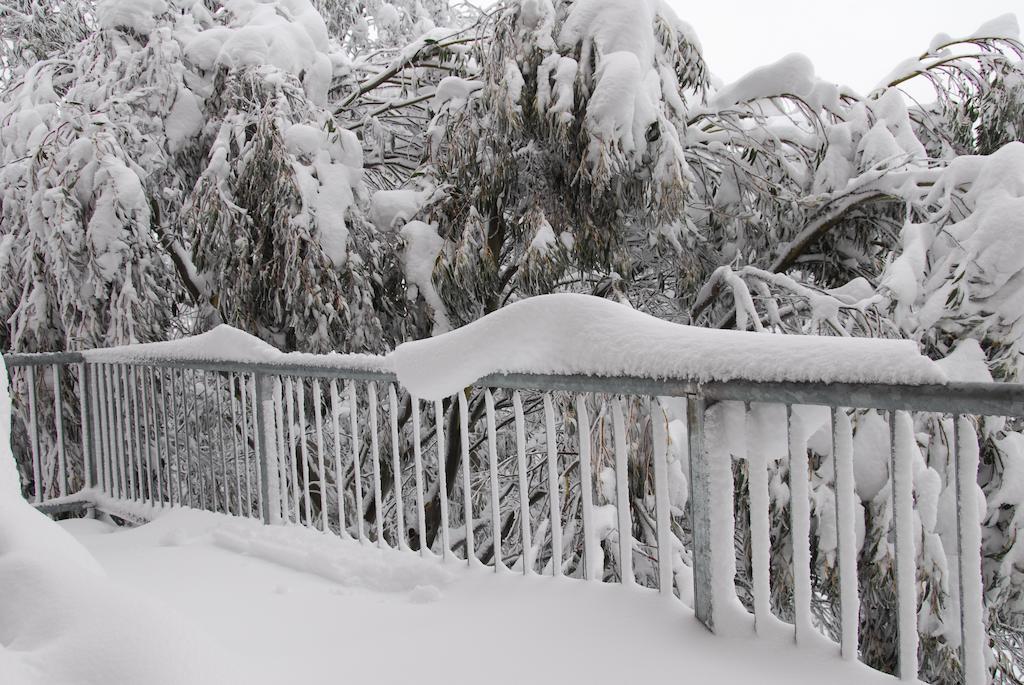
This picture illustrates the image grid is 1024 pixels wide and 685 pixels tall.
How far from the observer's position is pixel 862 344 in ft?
6.16

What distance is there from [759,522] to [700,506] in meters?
0.16

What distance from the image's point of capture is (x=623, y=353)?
2.30 m

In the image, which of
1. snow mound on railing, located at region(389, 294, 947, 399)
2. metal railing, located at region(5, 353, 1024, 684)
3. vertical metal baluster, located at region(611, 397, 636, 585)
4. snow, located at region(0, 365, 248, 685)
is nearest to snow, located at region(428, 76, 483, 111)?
metal railing, located at region(5, 353, 1024, 684)

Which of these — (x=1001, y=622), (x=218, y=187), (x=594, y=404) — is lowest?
(x=1001, y=622)

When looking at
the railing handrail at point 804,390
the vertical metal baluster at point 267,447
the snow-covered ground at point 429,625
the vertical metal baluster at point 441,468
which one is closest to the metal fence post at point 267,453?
the vertical metal baluster at point 267,447

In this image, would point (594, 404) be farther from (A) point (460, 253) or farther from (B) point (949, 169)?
(B) point (949, 169)

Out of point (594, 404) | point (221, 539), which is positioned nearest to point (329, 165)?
point (594, 404)

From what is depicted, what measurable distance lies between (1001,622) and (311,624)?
13.4ft

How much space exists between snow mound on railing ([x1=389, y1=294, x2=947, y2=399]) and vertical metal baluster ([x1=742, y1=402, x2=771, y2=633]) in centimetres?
19

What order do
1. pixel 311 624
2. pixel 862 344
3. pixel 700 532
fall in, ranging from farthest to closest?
pixel 311 624, pixel 700 532, pixel 862 344

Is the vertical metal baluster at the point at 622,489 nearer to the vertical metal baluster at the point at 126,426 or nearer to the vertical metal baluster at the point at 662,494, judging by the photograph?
the vertical metal baluster at the point at 662,494

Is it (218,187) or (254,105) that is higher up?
(254,105)

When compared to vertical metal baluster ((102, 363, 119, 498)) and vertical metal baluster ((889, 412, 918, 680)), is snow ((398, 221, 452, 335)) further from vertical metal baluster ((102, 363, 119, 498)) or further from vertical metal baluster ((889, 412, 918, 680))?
vertical metal baluster ((889, 412, 918, 680))

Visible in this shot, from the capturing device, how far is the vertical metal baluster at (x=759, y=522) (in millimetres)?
2143
